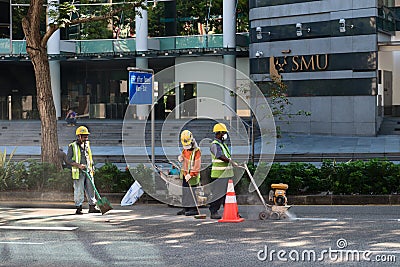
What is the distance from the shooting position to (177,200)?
50.1ft

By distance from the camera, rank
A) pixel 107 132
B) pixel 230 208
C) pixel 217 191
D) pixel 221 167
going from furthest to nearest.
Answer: pixel 107 132 < pixel 217 191 < pixel 221 167 < pixel 230 208

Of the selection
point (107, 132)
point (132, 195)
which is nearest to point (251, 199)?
point (132, 195)

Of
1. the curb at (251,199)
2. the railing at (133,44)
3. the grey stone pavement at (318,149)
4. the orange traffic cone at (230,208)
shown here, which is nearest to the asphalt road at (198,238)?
the orange traffic cone at (230,208)

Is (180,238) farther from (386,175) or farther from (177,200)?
(386,175)

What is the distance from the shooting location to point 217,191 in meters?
14.0

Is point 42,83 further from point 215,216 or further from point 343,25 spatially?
point 343,25

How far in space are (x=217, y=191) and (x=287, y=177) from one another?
8.87 ft

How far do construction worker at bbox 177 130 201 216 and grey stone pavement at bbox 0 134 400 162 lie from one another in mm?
6730

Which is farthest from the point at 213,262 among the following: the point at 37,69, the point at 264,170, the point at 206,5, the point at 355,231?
the point at 206,5

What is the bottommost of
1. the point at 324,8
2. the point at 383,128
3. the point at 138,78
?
the point at 383,128

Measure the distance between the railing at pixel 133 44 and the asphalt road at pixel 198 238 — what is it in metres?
31.6

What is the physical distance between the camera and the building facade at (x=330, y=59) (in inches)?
1426

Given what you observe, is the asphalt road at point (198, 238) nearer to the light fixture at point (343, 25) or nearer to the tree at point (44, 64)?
the tree at point (44, 64)

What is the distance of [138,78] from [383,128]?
21.7 meters
